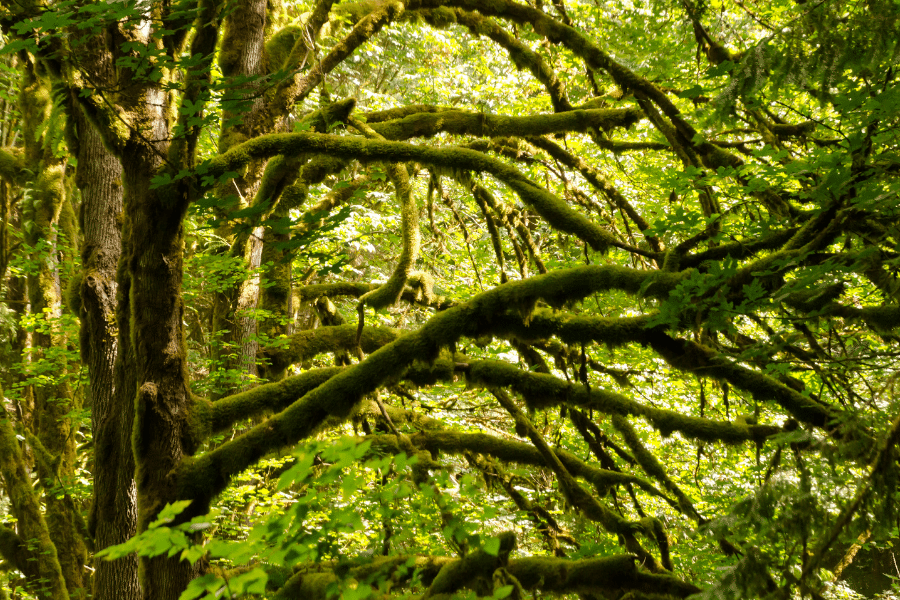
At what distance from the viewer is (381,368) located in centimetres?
323

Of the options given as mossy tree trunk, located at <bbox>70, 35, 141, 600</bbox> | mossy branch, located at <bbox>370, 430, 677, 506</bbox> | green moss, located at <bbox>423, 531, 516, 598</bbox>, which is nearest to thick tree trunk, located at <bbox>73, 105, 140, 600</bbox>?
mossy tree trunk, located at <bbox>70, 35, 141, 600</bbox>

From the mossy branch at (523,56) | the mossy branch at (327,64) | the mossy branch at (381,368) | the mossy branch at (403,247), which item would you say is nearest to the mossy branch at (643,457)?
the mossy branch at (381,368)

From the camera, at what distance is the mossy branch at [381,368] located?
295cm

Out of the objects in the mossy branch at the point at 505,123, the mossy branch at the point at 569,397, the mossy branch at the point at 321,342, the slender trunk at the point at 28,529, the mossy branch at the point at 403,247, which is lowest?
the slender trunk at the point at 28,529

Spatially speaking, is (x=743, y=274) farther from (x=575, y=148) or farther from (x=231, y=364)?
(x=575, y=148)

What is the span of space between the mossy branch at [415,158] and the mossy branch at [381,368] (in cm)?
29

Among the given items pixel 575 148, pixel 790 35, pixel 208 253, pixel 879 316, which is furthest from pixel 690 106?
pixel 208 253

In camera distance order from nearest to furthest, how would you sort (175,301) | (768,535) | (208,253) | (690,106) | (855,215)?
(768,535) → (855,215) → (175,301) → (208,253) → (690,106)

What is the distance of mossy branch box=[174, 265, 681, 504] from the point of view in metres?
2.95

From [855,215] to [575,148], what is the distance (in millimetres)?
6165

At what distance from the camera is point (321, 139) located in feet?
10.3

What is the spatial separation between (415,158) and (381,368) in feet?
4.17

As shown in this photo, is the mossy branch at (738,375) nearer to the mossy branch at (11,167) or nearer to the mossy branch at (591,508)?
the mossy branch at (591,508)

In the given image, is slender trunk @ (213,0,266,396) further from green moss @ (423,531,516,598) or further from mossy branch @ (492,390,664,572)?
green moss @ (423,531,516,598)
